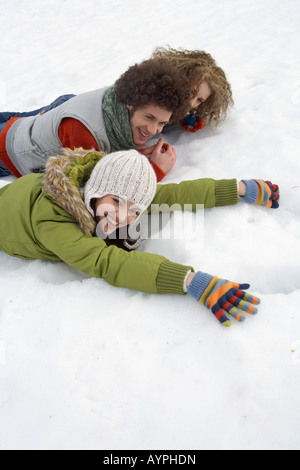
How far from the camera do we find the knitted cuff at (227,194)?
6.43 ft

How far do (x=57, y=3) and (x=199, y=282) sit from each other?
6.74 m

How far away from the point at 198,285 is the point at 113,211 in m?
0.52

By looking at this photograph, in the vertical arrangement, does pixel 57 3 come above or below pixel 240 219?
above

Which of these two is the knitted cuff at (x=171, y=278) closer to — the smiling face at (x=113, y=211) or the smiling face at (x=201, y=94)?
the smiling face at (x=113, y=211)

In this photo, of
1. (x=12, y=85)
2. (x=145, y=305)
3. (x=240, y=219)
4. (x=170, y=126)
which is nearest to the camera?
(x=145, y=305)

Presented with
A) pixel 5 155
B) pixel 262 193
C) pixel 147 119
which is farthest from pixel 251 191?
pixel 5 155

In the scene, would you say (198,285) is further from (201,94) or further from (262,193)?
(201,94)

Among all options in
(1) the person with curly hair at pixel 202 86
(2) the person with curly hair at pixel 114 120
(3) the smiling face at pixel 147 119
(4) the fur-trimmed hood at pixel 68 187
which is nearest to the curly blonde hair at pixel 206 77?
(1) the person with curly hair at pixel 202 86

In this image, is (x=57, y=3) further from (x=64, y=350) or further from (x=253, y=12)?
(x=64, y=350)

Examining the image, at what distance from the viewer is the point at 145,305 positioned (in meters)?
1.52

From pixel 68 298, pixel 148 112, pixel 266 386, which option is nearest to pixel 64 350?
pixel 68 298

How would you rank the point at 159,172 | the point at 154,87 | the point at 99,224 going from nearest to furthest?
1. the point at 99,224
2. the point at 154,87
3. the point at 159,172

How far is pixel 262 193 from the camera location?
192 cm

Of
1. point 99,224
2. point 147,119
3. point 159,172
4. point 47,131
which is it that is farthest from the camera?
point 159,172
